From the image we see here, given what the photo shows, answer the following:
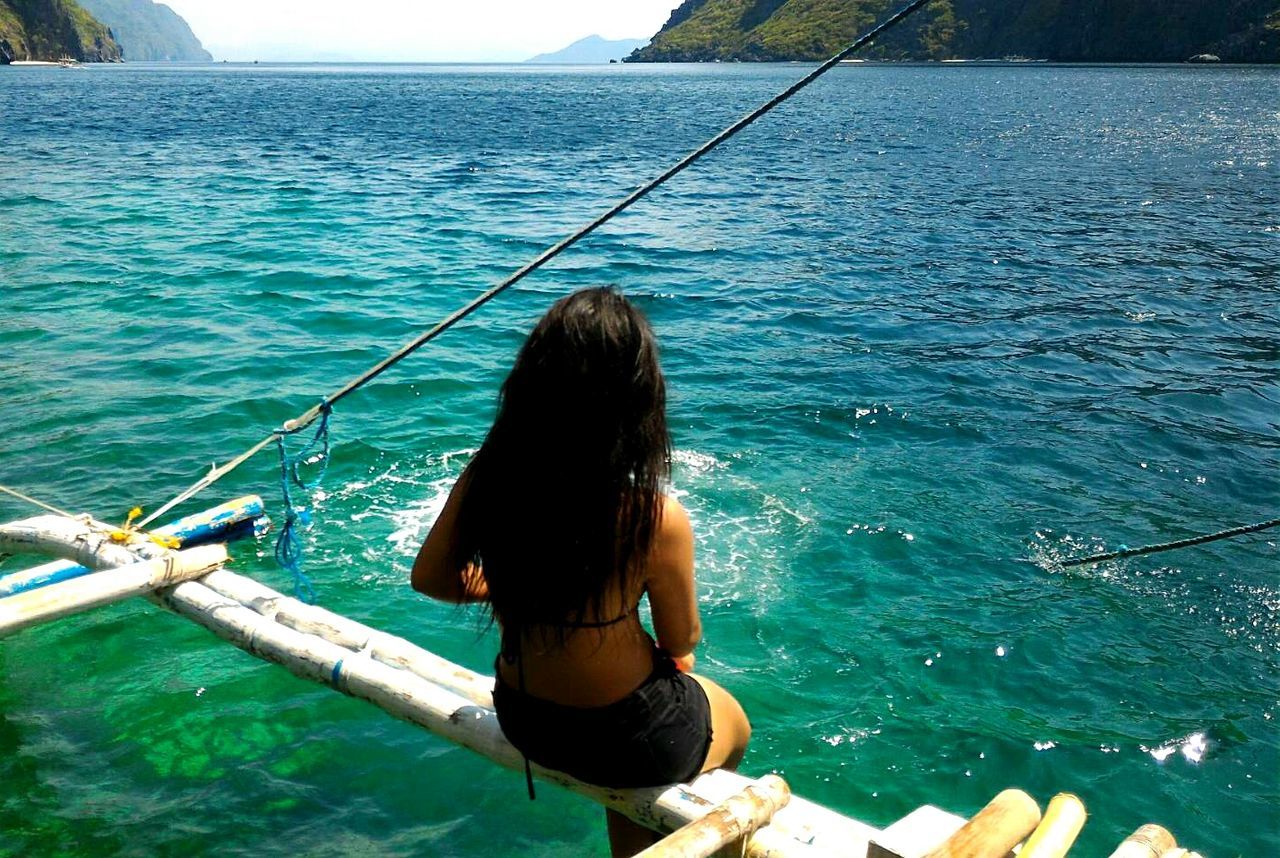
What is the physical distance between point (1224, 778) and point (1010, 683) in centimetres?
138

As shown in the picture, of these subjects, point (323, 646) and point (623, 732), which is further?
point (323, 646)

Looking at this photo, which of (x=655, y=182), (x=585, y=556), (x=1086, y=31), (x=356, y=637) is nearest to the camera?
(x=585, y=556)

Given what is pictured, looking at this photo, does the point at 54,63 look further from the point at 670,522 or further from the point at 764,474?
the point at 670,522

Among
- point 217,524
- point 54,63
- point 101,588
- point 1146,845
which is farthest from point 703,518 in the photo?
point 54,63

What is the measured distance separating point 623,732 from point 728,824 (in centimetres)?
46

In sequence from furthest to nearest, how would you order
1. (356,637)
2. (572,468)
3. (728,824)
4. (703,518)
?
(703,518) → (356,637) → (728,824) → (572,468)

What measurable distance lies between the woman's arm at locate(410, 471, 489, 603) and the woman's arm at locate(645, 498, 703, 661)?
59 centimetres

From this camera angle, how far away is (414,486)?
9.77 meters

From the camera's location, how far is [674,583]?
3227mm

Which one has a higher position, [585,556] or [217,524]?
[585,556]

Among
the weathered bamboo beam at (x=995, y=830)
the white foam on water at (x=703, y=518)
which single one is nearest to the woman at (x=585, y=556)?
the weathered bamboo beam at (x=995, y=830)

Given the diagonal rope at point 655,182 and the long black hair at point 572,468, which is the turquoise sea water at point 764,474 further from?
the long black hair at point 572,468

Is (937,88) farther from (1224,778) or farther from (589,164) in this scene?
(1224,778)

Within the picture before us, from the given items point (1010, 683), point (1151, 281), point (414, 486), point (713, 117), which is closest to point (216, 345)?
point (414, 486)
